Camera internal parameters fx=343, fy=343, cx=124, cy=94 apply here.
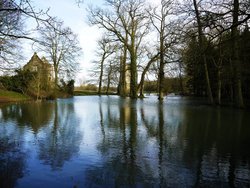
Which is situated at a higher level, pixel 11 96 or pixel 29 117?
pixel 11 96

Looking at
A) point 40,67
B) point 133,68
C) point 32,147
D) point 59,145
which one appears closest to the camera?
point 32,147

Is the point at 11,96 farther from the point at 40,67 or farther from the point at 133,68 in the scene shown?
the point at 133,68

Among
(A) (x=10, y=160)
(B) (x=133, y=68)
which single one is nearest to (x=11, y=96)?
(B) (x=133, y=68)

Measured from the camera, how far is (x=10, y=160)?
7.45m

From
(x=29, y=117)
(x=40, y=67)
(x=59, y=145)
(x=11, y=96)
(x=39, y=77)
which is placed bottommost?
(x=59, y=145)

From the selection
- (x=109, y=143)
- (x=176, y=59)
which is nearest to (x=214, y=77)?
(x=176, y=59)

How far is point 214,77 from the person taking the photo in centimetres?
4028

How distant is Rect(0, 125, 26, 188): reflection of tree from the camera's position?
6035 millimetres

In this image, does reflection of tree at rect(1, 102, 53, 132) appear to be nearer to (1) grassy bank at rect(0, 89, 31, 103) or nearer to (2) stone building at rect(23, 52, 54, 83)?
(1) grassy bank at rect(0, 89, 31, 103)

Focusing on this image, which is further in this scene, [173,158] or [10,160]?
[173,158]

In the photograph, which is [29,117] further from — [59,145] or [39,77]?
[39,77]

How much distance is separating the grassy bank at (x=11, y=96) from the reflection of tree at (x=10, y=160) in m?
23.1

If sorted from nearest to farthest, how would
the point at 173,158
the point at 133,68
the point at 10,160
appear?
1. the point at 10,160
2. the point at 173,158
3. the point at 133,68

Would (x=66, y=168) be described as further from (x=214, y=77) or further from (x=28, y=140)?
(x=214, y=77)
